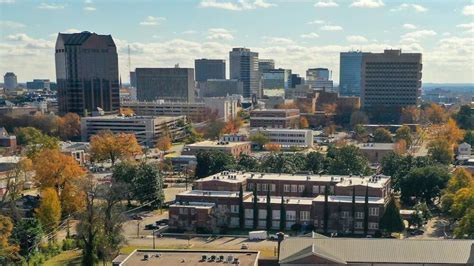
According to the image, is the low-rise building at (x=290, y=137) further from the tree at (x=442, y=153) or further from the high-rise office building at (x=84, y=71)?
the high-rise office building at (x=84, y=71)

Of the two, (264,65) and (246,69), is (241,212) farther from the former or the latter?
(264,65)

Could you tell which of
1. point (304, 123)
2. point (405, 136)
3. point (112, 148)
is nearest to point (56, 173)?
point (112, 148)

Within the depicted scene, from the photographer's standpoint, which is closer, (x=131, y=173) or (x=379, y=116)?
(x=131, y=173)

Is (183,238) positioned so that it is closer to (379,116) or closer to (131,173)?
(131,173)

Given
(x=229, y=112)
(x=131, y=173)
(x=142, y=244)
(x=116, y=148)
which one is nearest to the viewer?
(x=142, y=244)

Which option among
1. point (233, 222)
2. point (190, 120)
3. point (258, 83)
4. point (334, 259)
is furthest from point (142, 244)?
point (258, 83)

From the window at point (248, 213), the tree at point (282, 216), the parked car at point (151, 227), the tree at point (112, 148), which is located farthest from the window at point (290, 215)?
the tree at point (112, 148)
